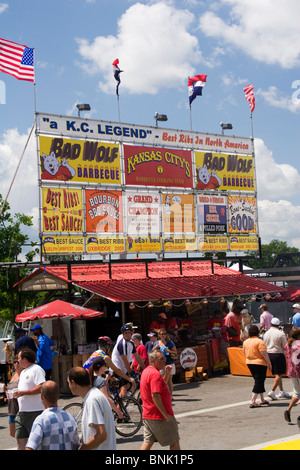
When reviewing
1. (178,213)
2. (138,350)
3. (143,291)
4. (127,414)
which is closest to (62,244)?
(143,291)

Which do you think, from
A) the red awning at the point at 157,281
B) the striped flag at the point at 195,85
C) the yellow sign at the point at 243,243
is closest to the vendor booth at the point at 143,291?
the red awning at the point at 157,281

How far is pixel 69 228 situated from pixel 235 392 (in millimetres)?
8018

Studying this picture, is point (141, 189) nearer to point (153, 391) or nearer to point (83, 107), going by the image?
point (83, 107)

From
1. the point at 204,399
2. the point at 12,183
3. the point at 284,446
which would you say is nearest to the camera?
the point at 284,446

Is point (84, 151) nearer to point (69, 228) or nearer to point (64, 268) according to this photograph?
point (69, 228)

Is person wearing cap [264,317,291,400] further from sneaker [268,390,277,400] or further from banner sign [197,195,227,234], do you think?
banner sign [197,195,227,234]

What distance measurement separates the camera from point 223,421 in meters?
11.9

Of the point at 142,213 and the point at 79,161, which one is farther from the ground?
the point at 79,161

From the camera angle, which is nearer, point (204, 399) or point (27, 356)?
point (27, 356)

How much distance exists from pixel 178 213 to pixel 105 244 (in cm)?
355

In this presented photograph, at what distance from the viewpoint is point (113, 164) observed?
21844 millimetres

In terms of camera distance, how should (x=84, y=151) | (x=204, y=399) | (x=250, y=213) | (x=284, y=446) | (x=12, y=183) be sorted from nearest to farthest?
(x=284, y=446)
(x=204, y=399)
(x=12, y=183)
(x=84, y=151)
(x=250, y=213)

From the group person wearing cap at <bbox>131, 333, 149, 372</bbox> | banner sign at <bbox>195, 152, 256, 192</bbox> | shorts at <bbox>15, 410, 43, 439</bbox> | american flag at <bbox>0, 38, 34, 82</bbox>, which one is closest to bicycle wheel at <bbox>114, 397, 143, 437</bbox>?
person wearing cap at <bbox>131, 333, 149, 372</bbox>

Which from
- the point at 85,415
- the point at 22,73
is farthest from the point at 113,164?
the point at 85,415
